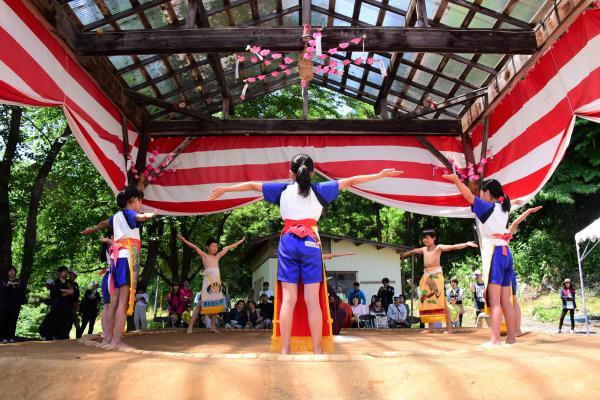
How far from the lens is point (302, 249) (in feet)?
10.1

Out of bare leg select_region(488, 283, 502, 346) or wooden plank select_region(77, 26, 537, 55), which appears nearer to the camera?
bare leg select_region(488, 283, 502, 346)

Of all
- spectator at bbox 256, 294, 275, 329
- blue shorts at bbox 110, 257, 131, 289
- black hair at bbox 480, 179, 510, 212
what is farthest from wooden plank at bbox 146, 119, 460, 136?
blue shorts at bbox 110, 257, 131, 289

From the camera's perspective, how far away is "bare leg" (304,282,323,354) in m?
3.07

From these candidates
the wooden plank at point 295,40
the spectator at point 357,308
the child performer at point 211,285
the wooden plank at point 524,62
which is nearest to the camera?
the wooden plank at point 524,62

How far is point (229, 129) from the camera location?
764 cm

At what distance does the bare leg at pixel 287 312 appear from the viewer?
119 inches

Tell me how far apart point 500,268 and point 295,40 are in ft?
9.53

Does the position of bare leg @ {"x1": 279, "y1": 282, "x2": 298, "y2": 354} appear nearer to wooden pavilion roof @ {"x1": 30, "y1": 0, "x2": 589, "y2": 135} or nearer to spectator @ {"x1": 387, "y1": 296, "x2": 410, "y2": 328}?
wooden pavilion roof @ {"x1": 30, "y1": 0, "x2": 589, "y2": 135}

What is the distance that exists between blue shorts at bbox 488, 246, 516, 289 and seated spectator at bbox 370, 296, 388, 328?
5427mm

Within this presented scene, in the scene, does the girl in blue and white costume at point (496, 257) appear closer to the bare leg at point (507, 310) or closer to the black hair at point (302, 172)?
the bare leg at point (507, 310)

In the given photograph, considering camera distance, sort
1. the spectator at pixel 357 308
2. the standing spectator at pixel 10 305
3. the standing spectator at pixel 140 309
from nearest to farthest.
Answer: the standing spectator at pixel 10 305 < the spectator at pixel 357 308 < the standing spectator at pixel 140 309

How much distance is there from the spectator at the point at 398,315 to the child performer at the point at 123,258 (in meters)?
5.89

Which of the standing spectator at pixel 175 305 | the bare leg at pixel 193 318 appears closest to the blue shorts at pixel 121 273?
the bare leg at pixel 193 318

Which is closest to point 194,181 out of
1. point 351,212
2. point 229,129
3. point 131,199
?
point 229,129
